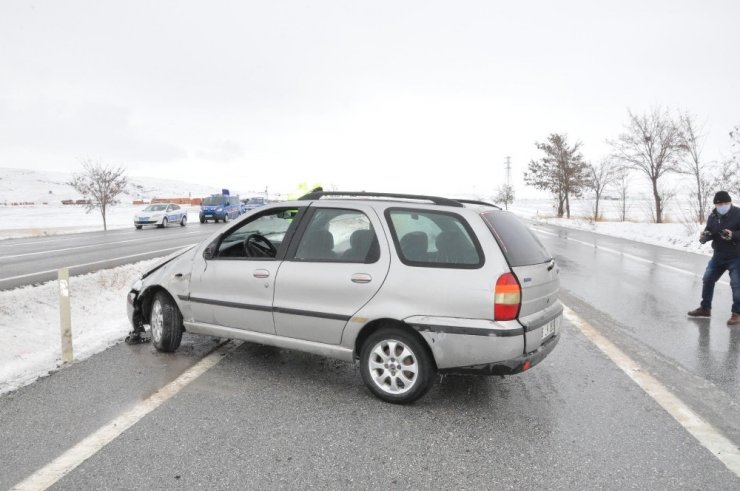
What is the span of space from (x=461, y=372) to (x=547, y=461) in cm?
85

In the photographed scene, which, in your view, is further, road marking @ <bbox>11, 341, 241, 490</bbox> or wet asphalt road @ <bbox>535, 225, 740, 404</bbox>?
wet asphalt road @ <bbox>535, 225, 740, 404</bbox>

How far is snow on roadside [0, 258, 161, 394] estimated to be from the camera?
455 centimetres

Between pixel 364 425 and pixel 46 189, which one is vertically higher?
pixel 46 189

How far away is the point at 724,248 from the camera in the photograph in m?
6.39

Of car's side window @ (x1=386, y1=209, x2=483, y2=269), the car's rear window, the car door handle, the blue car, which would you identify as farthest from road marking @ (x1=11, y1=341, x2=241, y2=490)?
the blue car

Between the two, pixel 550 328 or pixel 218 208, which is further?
pixel 218 208

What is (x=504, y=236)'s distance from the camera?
3656 mm

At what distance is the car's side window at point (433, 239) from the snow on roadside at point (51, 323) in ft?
11.1

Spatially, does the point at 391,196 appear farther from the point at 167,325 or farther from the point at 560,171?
the point at 560,171

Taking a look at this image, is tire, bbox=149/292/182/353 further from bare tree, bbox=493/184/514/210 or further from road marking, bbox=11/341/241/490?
bare tree, bbox=493/184/514/210

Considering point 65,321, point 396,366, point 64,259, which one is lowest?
point 64,259

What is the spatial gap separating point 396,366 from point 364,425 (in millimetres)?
521

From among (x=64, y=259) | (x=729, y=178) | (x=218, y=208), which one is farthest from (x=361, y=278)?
(x=218, y=208)

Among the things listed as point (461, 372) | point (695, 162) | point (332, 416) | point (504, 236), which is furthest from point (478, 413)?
point (695, 162)
